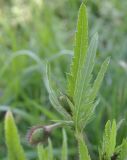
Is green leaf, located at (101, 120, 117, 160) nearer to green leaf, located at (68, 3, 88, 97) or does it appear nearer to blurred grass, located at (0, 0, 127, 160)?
green leaf, located at (68, 3, 88, 97)

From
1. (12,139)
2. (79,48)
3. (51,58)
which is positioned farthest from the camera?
(51,58)

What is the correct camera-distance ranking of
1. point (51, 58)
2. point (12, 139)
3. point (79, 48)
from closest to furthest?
point (79, 48) → point (12, 139) → point (51, 58)

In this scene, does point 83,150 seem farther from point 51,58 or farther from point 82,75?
point 51,58

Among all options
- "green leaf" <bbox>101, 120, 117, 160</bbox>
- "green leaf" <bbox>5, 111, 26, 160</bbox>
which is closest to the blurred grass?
"green leaf" <bbox>5, 111, 26, 160</bbox>

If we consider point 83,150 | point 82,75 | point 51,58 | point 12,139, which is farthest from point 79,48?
point 51,58

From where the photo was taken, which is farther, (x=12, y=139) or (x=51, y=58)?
(x=51, y=58)

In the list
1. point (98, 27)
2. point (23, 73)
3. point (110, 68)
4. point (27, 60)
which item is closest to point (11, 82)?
point (23, 73)
